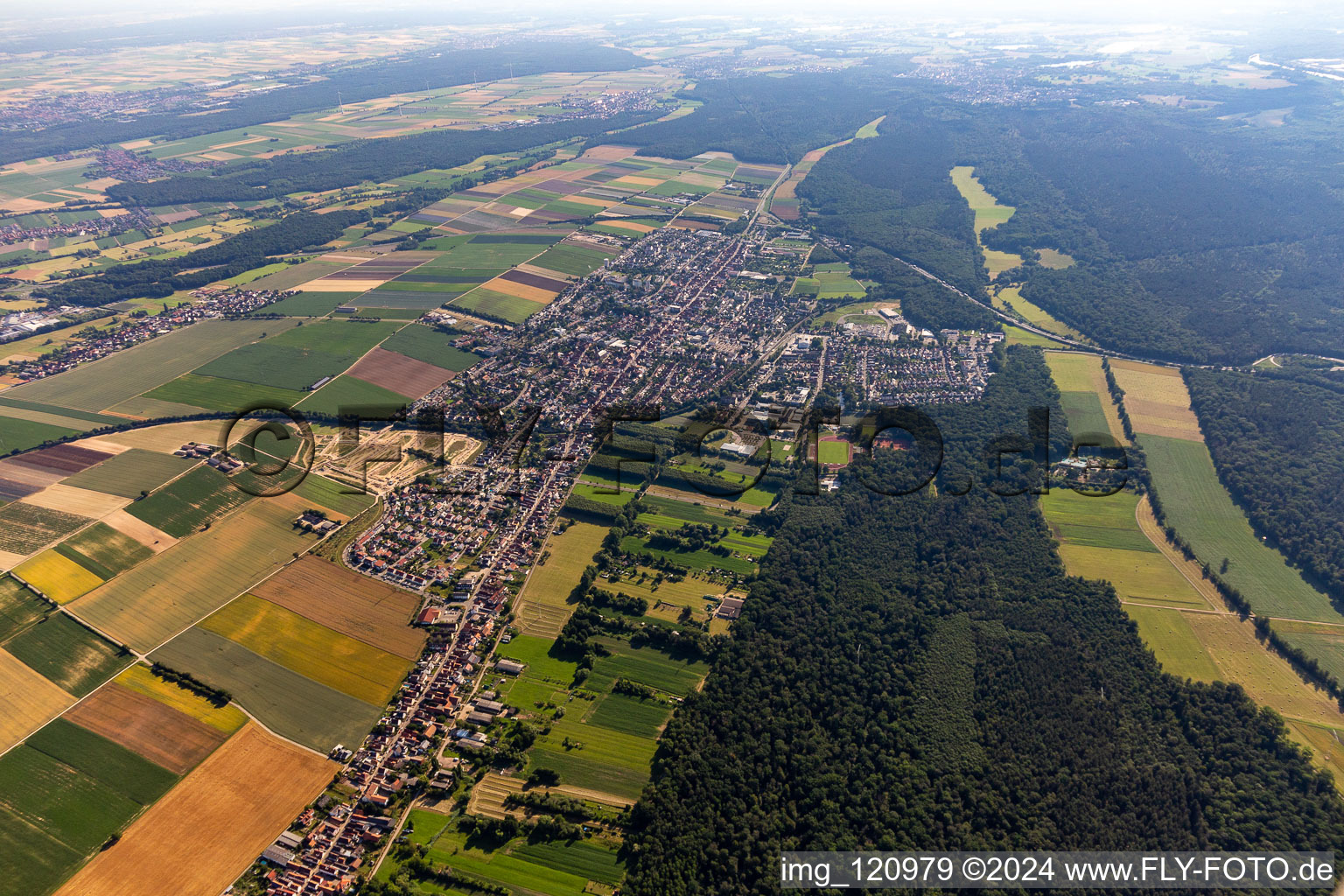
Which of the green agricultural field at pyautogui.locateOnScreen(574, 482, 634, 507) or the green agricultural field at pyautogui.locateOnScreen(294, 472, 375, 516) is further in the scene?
the green agricultural field at pyautogui.locateOnScreen(574, 482, 634, 507)

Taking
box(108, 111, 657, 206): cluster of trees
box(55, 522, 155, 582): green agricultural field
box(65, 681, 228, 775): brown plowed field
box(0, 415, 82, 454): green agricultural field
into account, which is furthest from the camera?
box(108, 111, 657, 206): cluster of trees

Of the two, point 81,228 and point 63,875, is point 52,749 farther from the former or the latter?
point 81,228

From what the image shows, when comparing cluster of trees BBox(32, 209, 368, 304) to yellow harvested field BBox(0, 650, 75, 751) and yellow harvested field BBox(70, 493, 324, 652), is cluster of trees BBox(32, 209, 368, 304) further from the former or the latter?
yellow harvested field BBox(0, 650, 75, 751)

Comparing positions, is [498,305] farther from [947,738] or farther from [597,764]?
[947,738]

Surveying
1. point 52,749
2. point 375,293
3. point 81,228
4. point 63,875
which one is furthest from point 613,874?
point 81,228

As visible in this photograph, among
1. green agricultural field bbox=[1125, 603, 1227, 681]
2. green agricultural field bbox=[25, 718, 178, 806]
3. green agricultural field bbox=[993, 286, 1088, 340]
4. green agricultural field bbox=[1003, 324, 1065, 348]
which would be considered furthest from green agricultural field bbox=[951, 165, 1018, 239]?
green agricultural field bbox=[25, 718, 178, 806]

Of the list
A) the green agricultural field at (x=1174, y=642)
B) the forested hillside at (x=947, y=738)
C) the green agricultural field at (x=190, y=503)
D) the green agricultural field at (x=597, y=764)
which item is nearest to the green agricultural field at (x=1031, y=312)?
the forested hillside at (x=947, y=738)

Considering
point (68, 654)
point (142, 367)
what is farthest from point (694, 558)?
point (142, 367)
